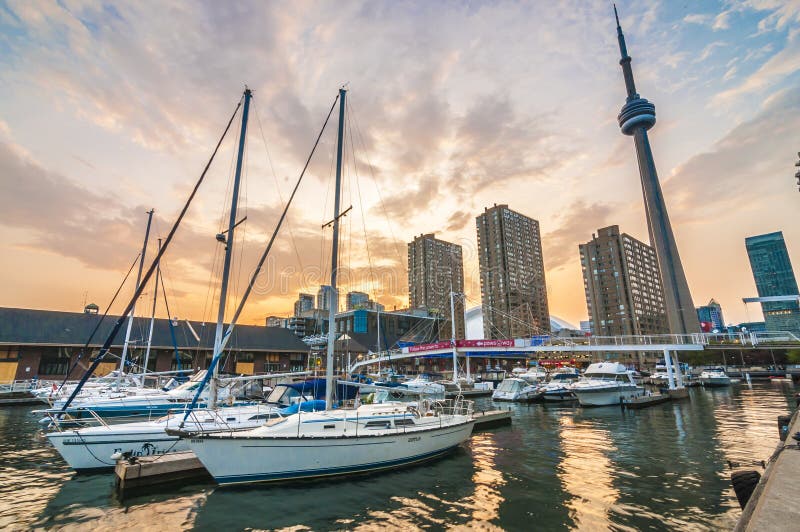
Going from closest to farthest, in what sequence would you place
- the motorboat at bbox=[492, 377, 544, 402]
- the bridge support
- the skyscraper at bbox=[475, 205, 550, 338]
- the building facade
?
the bridge support → the motorboat at bbox=[492, 377, 544, 402] → the building facade → the skyscraper at bbox=[475, 205, 550, 338]

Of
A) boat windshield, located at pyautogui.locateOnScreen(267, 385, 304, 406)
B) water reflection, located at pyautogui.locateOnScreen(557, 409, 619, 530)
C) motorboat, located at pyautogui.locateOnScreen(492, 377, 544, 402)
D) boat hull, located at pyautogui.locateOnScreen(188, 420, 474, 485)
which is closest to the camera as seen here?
water reflection, located at pyautogui.locateOnScreen(557, 409, 619, 530)

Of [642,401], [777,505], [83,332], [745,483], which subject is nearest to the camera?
[777,505]

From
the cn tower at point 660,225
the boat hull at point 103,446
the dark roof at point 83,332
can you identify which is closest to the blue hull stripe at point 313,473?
the boat hull at point 103,446

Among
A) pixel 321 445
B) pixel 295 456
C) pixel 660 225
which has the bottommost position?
pixel 295 456

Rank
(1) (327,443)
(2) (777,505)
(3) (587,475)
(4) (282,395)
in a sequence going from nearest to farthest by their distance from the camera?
(2) (777,505) < (1) (327,443) < (3) (587,475) < (4) (282,395)

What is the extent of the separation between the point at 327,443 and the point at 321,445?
0.23 metres

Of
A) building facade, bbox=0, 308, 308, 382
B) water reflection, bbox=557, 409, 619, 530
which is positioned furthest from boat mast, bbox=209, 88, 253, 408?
building facade, bbox=0, 308, 308, 382

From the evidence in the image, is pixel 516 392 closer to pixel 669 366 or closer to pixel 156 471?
pixel 669 366

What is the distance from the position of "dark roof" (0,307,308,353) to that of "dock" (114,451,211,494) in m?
31.6

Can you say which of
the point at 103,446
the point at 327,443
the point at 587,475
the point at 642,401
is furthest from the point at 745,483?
the point at 642,401

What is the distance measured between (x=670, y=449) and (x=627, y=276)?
157m

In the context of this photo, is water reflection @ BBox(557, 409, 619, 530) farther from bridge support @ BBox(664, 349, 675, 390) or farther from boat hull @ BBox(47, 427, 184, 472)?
bridge support @ BBox(664, 349, 675, 390)

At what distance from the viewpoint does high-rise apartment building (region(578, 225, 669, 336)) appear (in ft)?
496

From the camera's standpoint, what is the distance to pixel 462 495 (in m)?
12.6
